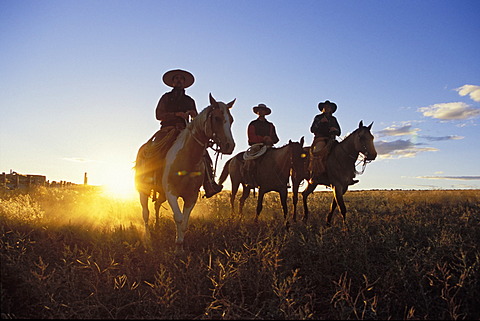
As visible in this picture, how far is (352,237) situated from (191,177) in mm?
3458

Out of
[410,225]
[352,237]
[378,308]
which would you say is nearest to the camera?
[378,308]

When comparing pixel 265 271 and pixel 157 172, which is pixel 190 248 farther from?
pixel 265 271

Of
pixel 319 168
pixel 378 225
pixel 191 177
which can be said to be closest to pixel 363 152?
pixel 319 168

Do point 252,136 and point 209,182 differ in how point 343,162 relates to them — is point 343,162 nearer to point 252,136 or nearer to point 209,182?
point 252,136

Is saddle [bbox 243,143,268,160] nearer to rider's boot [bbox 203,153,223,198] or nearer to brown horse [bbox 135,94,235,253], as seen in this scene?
rider's boot [bbox 203,153,223,198]

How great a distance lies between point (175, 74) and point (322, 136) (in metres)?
5.20

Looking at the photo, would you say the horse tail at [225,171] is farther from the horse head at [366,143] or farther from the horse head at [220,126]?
the horse head at [220,126]

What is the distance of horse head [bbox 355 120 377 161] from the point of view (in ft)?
29.2

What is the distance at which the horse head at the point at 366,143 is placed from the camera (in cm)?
891

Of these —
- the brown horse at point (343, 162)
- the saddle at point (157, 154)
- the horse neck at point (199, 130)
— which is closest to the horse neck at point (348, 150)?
the brown horse at point (343, 162)

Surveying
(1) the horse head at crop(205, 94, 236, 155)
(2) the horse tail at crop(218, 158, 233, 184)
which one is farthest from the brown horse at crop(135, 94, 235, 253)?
(2) the horse tail at crop(218, 158, 233, 184)

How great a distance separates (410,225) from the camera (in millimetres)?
8234

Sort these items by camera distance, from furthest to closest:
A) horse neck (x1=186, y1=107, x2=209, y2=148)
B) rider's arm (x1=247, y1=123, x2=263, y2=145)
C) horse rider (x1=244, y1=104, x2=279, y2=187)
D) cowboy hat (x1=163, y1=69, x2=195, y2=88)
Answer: rider's arm (x1=247, y1=123, x2=263, y2=145) → horse rider (x1=244, y1=104, x2=279, y2=187) → cowboy hat (x1=163, y1=69, x2=195, y2=88) → horse neck (x1=186, y1=107, x2=209, y2=148)

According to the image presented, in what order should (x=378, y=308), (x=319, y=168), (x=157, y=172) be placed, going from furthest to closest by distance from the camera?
1. (x=319, y=168)
2. (x=157, y=172)
3. (x=378, y=308)
